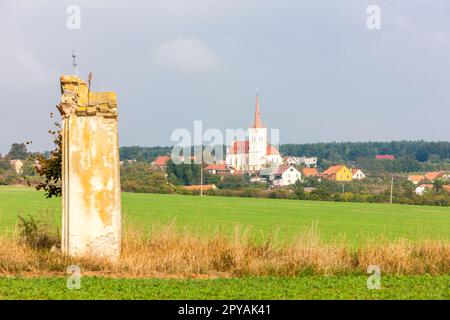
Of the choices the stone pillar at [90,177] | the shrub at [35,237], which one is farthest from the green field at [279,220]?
the stone pillar at [90,177]

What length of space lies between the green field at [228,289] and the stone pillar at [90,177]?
2.00 meters

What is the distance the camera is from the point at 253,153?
5094 inches

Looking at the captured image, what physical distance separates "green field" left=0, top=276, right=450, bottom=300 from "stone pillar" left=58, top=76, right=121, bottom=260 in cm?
200

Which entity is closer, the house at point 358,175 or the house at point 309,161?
the house at point 358,175

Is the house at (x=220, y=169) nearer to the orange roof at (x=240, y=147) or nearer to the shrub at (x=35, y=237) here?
the orange roof at (x=240, y=147)

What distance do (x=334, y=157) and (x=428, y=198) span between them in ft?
284

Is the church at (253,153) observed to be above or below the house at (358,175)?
above

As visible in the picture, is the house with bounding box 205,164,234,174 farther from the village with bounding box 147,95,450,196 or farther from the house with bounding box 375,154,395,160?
the house with bounding box 375,154,395,160

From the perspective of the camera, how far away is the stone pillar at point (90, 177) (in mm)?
14711

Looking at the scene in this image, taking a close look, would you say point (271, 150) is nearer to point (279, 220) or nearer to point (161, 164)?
point (161, 164)
